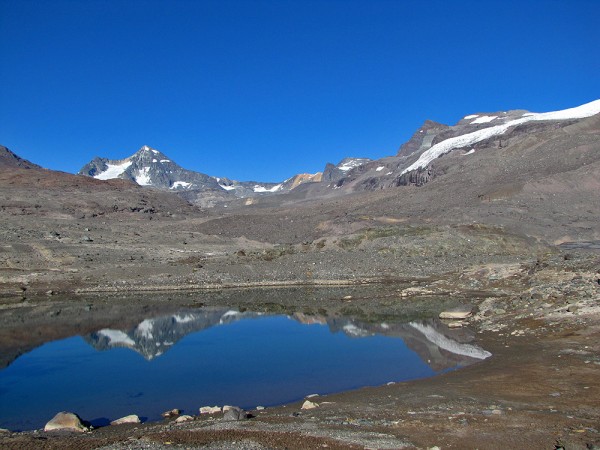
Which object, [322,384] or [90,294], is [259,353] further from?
[90,294]

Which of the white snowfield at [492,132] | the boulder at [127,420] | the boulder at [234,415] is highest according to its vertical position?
the white snowfield at [492,132]

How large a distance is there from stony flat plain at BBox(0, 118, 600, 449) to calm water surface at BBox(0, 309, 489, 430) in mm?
1981

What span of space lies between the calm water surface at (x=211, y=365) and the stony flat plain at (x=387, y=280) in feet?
6.50

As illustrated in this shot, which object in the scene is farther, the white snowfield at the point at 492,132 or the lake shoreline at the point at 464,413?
the white snowfield at the point at 492,132

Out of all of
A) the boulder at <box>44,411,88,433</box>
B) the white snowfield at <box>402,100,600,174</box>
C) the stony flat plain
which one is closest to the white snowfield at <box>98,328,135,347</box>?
the stony flat plain

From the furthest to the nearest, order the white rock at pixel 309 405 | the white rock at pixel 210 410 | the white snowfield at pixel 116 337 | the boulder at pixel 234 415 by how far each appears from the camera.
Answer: the white snowfield at pixel 116 337
the white rock at pixel 210 410
the white rock at pixel 309 405
the boulder at pixel 234 415

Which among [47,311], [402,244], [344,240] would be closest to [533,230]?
[402,244]

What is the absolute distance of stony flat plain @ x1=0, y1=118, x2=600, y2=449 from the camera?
1084 cm

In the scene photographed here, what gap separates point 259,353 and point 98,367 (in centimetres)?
618

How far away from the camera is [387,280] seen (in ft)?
132

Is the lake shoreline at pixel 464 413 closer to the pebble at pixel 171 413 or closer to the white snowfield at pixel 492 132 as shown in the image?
the pebble at pixel 171 413

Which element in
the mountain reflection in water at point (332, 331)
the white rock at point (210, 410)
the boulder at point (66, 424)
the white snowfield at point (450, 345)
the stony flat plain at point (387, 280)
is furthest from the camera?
the mountain reflection in water at point (332, 331)

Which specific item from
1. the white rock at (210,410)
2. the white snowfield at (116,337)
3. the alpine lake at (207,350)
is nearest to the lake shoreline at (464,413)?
the white rock at (210,410)

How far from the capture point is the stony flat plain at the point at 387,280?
1084 cm
